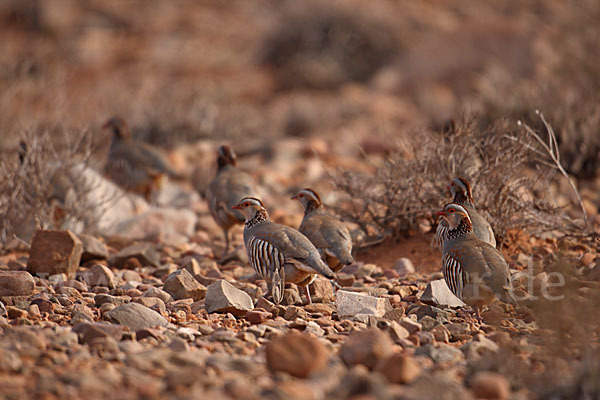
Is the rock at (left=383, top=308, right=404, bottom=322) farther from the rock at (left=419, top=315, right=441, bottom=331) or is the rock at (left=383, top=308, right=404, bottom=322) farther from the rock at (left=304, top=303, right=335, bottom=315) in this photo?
the rock at (left=304, top=303, right=335, bottom=315)

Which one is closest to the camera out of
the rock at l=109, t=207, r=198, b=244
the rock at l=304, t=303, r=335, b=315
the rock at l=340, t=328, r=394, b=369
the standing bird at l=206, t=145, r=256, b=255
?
the rock at l=340, t=328, r=394, b=369

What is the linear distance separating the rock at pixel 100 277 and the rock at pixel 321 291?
158 centimetres

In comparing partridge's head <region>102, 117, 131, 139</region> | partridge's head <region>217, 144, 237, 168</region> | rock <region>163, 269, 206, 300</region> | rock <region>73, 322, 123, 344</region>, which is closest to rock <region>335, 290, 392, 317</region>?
rock <region>163, 269, 206, 300</region>

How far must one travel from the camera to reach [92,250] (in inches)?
265

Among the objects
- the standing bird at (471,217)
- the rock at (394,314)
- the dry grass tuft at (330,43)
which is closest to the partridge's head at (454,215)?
the standing bird at (471,217)

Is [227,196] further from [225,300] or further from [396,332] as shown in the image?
[396,332]

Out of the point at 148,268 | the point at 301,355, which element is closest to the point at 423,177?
the point at 148,268

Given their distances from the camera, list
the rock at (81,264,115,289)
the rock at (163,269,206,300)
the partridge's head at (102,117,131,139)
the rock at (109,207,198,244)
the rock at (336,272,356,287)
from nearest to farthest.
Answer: the rock at (163,269,206,300) < the rock at (81,264,115,289) < the rock at (336,272,356,287) < the rock at (109,207,198,244) < the partridge's head at (102,117,131,139)

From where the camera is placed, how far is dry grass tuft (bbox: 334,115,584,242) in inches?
267

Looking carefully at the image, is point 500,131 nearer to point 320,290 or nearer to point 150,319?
point 320,290

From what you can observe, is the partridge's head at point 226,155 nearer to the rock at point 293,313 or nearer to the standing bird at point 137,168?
the standing bird at point 137,168

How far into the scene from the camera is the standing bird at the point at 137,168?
9.34 meters

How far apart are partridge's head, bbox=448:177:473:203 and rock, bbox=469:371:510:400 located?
9.33 feet

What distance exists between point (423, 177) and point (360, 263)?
1020 millimetres
